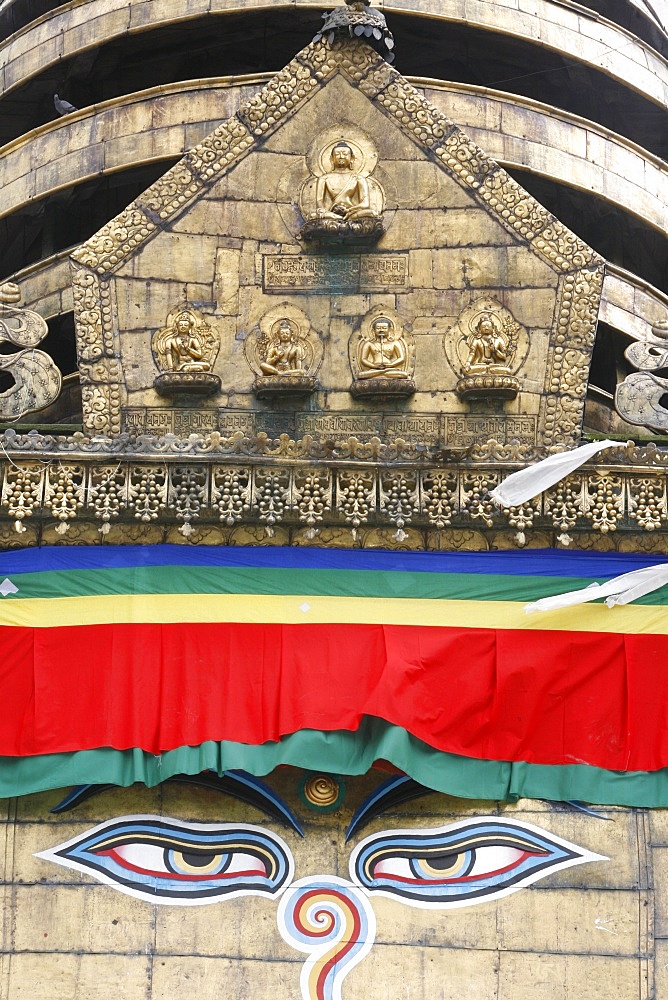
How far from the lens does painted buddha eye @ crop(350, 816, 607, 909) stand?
16.3m

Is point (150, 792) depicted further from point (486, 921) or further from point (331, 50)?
point (331, 50)

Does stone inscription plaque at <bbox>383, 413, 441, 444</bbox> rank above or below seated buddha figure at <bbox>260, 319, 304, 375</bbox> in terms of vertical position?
below

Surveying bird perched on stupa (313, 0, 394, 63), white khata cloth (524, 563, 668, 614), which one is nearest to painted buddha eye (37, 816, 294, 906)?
white khata cloth (524, 563, 668, 614)

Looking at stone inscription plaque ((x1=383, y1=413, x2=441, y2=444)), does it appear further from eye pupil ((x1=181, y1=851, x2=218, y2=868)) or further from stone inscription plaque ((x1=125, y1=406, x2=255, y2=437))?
eye pupil ((x1=181, y1=851, x2=218, y2=868))

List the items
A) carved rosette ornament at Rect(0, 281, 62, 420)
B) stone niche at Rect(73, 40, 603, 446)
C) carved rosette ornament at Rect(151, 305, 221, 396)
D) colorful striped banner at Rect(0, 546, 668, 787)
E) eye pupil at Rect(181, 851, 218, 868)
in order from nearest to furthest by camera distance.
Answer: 1. eye pupil at Rect(181, 851, 218, 868)
2. colorful striped banner at Rect(0, 546, 668, 787)
3. carved rosette ornament at Rect(151, 305, 221, 396)
4. stone niche at Rect(73, 40, 603, 446)
5. carved rosette ornament at Rect(0, 281, 62, 420)

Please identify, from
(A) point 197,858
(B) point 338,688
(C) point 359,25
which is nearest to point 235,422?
(B) point 338,688

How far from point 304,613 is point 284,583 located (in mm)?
391

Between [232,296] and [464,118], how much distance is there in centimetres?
531

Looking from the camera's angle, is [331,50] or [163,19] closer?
[331,50]

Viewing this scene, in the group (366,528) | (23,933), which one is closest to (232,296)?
(366,528)

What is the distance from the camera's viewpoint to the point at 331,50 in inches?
734

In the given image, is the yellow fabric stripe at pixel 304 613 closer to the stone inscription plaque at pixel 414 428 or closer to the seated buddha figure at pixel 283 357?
the stone inscription plaque at pixel 414 428

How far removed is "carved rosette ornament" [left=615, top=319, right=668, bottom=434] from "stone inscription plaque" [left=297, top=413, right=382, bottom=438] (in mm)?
2644

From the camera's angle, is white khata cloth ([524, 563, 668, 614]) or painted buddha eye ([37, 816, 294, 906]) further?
white khata cloth ([524, 563, 668, 614])
